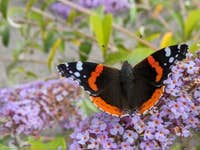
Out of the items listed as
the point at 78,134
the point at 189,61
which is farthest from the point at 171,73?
the point at 78,134

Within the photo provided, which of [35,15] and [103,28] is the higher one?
[35,15]

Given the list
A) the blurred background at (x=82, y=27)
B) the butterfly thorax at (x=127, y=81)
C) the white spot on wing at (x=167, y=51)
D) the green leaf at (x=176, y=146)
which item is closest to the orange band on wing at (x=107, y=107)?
the butterfly thorax at (x=127, y=81)

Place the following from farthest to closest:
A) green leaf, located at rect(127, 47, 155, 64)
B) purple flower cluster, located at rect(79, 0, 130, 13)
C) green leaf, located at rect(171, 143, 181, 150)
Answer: purple flower cluster, located at rect(79, 0, 130, 13) → green leaf, located at rect(127, 47, 155, 64) → green leaf, located at rect(171, 143, 181, 150)

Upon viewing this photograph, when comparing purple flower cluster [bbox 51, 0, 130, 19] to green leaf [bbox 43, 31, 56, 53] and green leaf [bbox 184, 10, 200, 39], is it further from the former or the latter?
green leaf [bbox 184, 10, 200, 39]

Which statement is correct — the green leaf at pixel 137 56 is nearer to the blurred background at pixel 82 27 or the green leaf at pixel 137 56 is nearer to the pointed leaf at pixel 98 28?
the blurred background at pixel 82 27

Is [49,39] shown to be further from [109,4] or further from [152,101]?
[152,101]

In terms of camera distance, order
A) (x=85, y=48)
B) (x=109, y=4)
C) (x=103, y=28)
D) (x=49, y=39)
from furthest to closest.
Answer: (x=109, y=4)
(x=49, y=39)
(x=85, y=48)
(x=103, y=28)

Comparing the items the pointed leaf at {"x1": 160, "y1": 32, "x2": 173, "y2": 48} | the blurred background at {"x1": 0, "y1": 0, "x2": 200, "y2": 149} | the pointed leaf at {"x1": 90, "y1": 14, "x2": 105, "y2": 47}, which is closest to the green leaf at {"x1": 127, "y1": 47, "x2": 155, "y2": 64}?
the blurred background at {"x1": 0, "y1": 0, "x2": 200, "y2": 149}

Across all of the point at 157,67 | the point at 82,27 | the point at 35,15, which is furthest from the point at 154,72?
the point at 82,27
